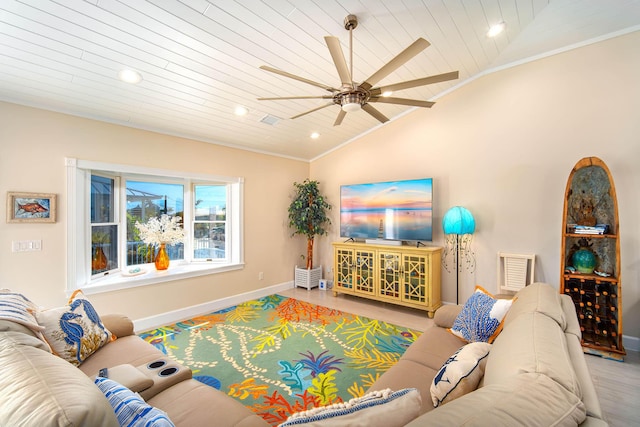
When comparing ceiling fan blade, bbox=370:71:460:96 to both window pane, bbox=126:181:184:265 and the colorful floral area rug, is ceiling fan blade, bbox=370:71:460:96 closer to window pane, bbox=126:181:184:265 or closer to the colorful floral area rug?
the colorful floral area rug

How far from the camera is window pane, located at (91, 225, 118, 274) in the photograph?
10.8 feet

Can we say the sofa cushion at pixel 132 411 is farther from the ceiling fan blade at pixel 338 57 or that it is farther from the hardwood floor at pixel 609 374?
the hardwood floor at pixel 609 374

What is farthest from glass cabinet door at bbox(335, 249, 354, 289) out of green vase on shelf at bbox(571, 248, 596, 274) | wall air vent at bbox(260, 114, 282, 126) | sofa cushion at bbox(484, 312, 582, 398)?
sofa cushion at bbox(484, 312, 582, 398)

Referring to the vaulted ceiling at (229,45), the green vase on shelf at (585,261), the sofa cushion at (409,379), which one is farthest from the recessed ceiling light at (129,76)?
the green vase on shelf at (585,261)

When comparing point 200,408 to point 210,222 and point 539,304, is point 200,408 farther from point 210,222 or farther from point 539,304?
point 210,222

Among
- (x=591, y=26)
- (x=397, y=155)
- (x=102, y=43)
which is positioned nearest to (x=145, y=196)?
(x=102, y=43)

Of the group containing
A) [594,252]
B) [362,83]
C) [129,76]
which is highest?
[129,76]

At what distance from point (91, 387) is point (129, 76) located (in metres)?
2.64

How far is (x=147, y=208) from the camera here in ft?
12.8

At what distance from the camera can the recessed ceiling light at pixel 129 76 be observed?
2.44 meters

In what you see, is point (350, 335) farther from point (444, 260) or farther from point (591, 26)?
point (591, 26)

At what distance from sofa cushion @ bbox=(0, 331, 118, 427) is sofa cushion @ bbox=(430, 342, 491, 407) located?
126 centimetres

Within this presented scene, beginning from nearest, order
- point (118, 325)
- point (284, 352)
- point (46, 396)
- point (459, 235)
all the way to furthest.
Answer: point (46, 396)
point (118, 325)
point (284, 352)
point (459, 235)

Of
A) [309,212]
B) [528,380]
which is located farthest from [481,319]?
[309,212]
